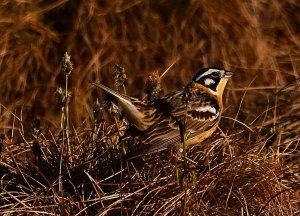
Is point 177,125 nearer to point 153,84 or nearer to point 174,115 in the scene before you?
point 174,115

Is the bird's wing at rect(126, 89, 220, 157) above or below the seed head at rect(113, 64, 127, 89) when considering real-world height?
below

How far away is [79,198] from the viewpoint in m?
5.10

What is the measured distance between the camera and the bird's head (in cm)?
590

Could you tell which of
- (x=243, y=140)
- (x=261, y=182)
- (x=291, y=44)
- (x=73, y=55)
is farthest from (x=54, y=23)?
(x=261, y=182)

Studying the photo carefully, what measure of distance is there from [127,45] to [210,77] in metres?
1.92

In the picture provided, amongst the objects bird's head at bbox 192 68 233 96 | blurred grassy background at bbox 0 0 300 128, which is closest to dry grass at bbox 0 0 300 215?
blurred grassy background at bbox 0 0 300 128

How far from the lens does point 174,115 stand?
5.45 meters

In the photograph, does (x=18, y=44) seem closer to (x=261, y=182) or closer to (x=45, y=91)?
(x=45, y=91)

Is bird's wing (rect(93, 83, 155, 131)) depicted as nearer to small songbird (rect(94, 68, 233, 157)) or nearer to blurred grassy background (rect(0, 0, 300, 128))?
small songbird (rect(94, 68, 233, 157))

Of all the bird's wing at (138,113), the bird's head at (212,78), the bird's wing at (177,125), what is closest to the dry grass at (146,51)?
the bird's head at (212,78)

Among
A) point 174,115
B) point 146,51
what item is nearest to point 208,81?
point 174,115

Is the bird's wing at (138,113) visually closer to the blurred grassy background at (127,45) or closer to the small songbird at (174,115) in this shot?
the small songbird at (174,115)

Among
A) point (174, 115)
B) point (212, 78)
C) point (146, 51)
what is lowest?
point (146, 51)

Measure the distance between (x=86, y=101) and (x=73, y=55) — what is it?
42 centimetres
